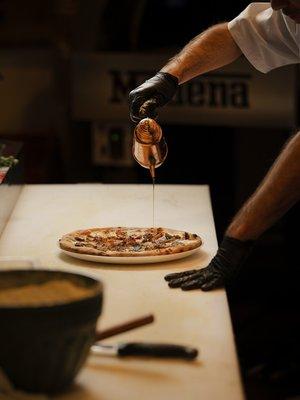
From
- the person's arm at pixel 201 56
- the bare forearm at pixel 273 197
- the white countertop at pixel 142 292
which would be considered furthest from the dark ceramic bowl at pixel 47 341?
the person's arm at pixel 201 56

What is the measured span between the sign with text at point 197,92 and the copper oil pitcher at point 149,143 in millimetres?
3750

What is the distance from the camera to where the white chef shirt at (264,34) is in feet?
12.4

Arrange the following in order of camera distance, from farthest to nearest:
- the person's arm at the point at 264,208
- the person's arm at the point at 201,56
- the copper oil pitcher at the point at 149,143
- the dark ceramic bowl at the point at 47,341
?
1. the person's arm at the point at 201,56
2. the copper oil pitcher at the point at 149,143
3. the person's arm at the point at 264,208
4. the dark ceramic bowl at the point at 47,341

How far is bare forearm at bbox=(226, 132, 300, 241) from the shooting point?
2.82 metres

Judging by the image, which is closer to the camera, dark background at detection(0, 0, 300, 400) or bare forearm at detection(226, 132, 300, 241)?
bare forearm at detection(226, 132, 300, 241)

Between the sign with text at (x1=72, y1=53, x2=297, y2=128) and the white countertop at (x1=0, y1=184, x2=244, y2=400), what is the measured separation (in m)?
2.91

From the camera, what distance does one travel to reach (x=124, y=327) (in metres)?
2.12

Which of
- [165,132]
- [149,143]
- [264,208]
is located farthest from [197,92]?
[264,208]

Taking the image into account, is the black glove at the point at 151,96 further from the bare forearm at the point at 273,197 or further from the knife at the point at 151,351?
the knife at the point at 151,351

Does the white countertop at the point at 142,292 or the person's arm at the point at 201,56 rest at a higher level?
the person's arm at the point at 201,56

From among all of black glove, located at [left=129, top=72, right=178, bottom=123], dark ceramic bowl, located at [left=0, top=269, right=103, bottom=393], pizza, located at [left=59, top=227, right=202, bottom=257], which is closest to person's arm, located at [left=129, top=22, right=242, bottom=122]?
black glove, located at [left=129, top=72, right=178, bottom=123]

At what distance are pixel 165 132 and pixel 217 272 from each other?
5.29 meters

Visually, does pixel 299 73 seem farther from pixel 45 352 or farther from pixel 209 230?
pixel 45 352

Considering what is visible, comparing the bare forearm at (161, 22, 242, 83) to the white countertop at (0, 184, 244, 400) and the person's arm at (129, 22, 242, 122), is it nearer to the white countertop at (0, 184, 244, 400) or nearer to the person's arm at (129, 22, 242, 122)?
the person's arm at (129, 22, 242, 122)
